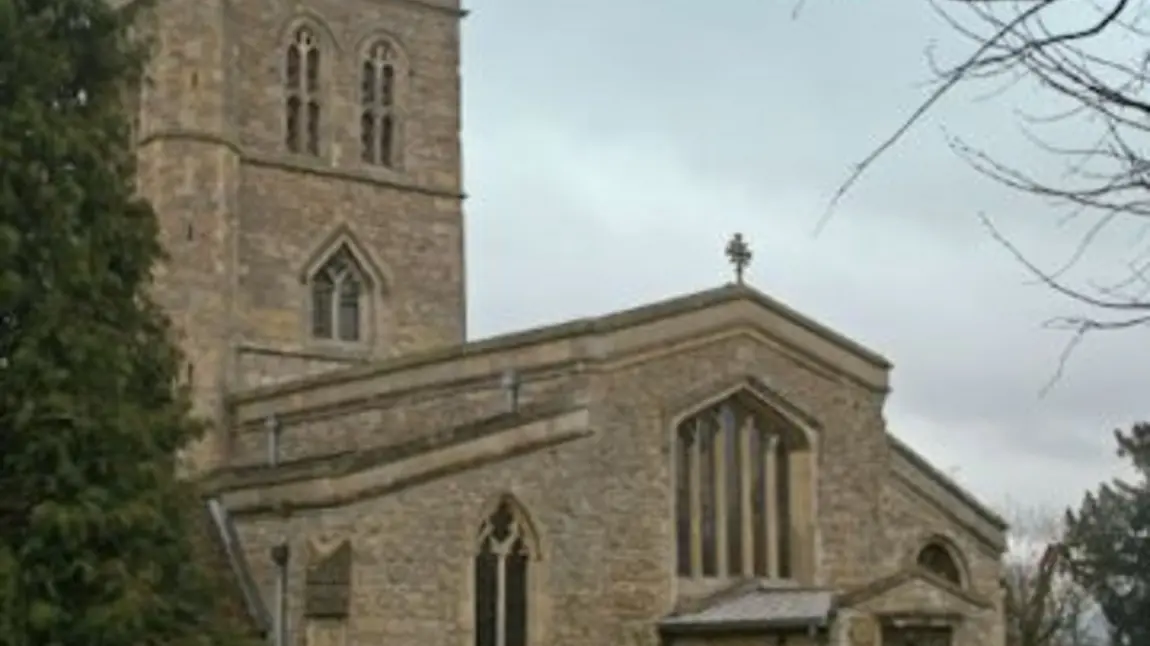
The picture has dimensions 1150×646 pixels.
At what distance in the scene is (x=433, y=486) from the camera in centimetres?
2205

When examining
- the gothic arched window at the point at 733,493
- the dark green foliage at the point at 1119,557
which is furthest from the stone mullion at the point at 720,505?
the dark green foliage at the point at 1119,557

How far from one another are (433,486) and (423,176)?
43.4ft

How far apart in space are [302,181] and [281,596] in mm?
11828

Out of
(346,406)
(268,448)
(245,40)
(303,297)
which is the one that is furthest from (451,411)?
(245,40)

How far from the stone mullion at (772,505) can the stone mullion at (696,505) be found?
3.64 ft

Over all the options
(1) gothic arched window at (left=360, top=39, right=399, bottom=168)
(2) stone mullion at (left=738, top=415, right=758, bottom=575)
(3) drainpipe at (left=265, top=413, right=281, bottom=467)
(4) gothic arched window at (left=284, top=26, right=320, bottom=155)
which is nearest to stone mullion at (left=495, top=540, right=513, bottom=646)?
(2) stone mullion at (left=738, top=415, right=758, bottom=575)

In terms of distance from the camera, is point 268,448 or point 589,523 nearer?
point 589,523

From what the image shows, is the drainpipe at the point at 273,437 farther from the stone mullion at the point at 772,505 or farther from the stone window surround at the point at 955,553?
the stone window surround at the point at 955,553

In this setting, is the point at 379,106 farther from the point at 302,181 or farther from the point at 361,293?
A: the point at 361,293

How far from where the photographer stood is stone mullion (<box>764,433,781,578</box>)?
82.8 ft

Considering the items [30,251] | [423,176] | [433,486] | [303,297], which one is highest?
[423,176]

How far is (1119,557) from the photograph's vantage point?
1799 inches

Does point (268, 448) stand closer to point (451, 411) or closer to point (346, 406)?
point (346, 406)

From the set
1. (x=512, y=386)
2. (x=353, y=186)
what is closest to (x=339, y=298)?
(x=353, y=186)
